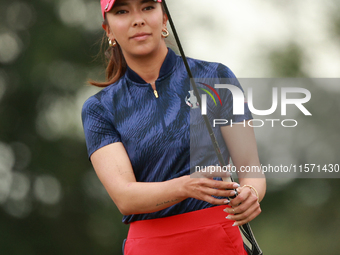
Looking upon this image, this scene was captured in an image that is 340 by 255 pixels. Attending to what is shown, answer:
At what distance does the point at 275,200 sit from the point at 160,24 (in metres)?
6.30

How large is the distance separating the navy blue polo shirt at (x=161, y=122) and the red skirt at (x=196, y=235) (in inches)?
1.2

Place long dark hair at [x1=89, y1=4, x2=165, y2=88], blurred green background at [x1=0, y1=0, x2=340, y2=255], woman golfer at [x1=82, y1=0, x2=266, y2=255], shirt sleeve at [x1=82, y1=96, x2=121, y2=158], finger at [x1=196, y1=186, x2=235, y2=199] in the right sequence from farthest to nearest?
blurred green background at [x1=0, y1=0, x2=340, y2=255] → long dark hair at [x1=89, y1=4, x2=165, y2=88] → shirt sleeve at [x1=82, y1=96, x2=121, y2=158] → woman golfer at [x1=82, y1=0, x2=266, y2=255] → finger at [x1=196, y1=186, x2=235, y2=199]

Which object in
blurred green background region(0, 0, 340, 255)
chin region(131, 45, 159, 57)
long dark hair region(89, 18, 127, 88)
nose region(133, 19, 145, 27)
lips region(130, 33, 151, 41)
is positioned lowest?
blurred green background region(0, 0, 340, 255)

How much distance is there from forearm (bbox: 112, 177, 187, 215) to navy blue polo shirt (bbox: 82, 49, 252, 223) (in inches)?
3.9

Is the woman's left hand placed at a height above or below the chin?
below

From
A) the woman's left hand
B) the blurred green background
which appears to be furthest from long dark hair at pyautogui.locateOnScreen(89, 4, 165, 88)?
the blurred green background

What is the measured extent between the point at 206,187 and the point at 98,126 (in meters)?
0.50

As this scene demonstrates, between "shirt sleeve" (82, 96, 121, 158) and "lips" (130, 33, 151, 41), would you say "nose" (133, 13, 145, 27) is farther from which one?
"shirt sleeve" (82, 96, 121, 158)

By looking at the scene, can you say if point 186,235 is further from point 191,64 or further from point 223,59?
point 223,59

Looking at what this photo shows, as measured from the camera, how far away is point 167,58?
5.26 ft

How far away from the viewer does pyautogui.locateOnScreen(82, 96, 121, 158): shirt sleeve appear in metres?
1.54

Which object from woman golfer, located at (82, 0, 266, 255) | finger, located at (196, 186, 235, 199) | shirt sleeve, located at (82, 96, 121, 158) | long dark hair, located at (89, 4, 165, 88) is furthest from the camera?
long dark hair, located at (89, 4, 165, 88)

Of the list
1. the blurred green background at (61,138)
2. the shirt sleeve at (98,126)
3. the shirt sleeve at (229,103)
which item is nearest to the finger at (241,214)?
the shirt sleeve at (229,103)

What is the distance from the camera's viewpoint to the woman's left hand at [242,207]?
132 cm
